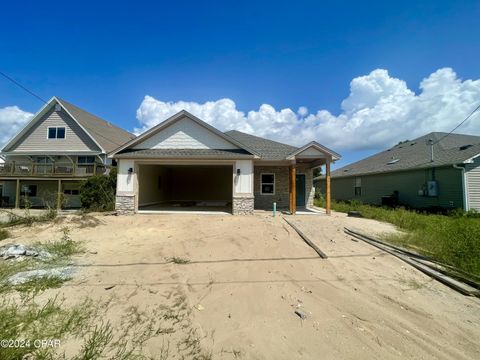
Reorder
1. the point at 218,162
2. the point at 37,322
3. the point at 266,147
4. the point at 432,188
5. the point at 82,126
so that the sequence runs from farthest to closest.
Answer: the point at 82,126
the point at 266,147
the point at 432,188
the point at 218,162
the point at 37,322

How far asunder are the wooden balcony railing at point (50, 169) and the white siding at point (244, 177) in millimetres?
9964

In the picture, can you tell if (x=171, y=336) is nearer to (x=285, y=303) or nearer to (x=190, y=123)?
(x=285, y=303)

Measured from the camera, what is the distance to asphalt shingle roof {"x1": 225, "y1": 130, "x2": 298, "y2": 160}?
1372 cm

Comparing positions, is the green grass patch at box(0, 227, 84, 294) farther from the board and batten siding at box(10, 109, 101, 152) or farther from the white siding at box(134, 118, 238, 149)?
the board and batten siding at box(10, 109, 101, 152)

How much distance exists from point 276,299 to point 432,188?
1612cm

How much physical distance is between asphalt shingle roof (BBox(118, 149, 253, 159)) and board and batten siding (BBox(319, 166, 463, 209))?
12143 mm

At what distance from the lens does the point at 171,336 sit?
118 inches

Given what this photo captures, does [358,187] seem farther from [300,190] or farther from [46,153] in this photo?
[46,153]

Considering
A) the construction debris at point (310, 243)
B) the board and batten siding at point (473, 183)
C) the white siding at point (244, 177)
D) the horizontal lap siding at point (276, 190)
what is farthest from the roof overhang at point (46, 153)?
the board and batten siding at point (473, 183)

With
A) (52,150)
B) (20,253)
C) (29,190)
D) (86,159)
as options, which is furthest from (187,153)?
(29,190)

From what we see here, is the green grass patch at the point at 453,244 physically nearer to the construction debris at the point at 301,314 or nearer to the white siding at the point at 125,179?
the construction debris at the point at 301,314

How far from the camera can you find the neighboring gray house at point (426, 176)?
13.5m

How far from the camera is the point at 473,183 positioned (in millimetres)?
13477

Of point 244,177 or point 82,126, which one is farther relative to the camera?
point 82,126
